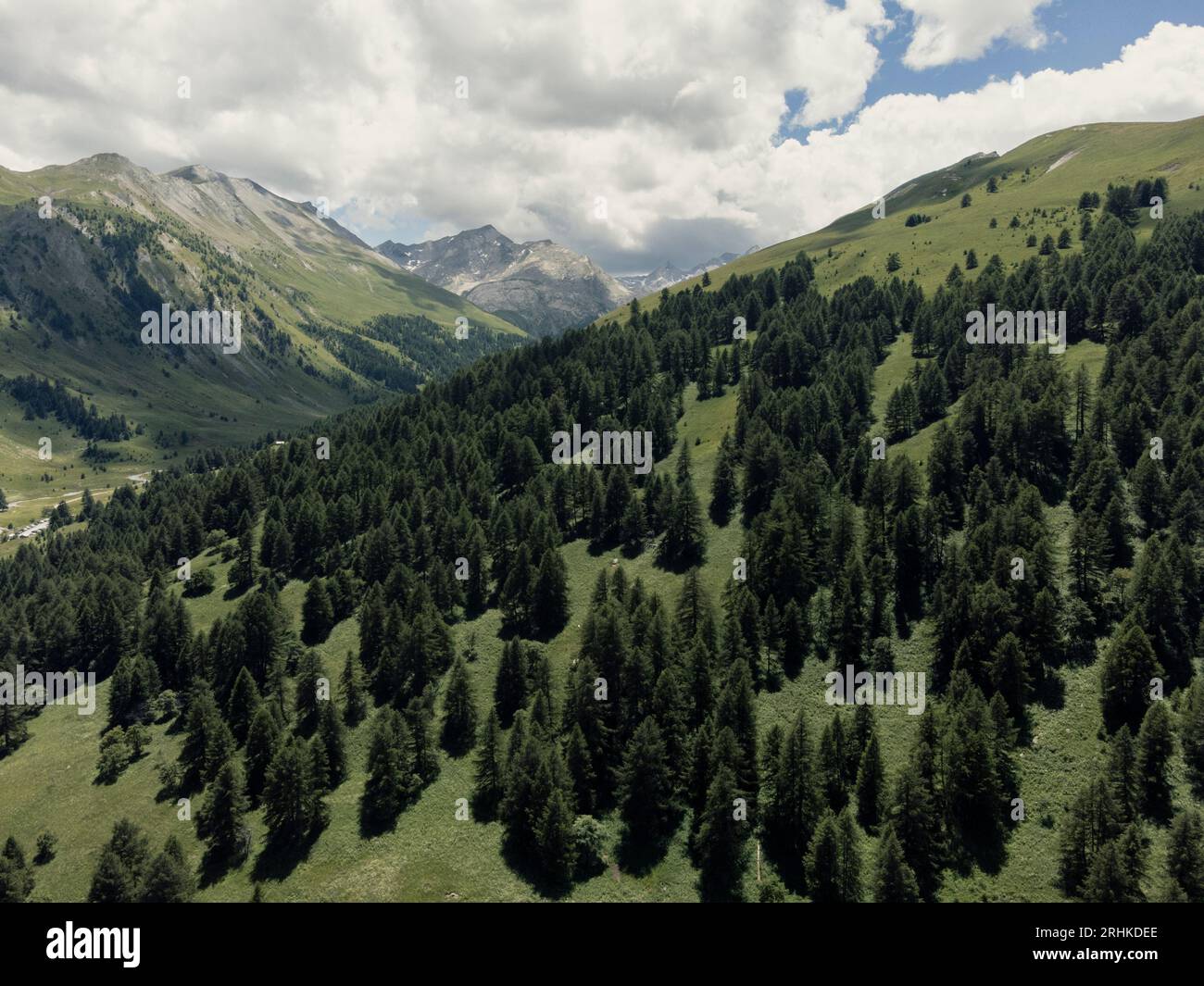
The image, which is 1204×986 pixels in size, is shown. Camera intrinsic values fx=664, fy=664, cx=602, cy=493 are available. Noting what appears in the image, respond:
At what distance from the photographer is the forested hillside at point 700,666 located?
229ft

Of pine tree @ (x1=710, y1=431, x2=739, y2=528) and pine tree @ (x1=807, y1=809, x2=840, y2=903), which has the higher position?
pine tree @ (x1=710, y1=431, x2=739, y2=528)

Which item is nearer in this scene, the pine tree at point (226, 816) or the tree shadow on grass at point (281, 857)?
the tree shadow on grass at point (281, 857)

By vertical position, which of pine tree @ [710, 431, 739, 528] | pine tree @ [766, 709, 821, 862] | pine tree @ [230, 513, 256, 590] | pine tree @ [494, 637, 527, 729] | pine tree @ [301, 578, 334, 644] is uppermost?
pine tree @ [710, 431, 739, 528]

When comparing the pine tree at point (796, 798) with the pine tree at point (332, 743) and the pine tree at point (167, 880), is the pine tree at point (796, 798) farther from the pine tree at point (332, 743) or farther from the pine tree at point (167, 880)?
the pine tree at point (167, 880)

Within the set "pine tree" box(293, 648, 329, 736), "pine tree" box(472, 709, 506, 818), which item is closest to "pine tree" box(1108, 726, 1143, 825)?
"pine tree" box(472, 709, 506, 818)

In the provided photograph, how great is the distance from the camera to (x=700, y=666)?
290 ft

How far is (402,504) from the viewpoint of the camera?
149375 mm

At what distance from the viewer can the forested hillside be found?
2753 inches

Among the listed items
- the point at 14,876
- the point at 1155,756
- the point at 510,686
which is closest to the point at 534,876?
the point at 510,686

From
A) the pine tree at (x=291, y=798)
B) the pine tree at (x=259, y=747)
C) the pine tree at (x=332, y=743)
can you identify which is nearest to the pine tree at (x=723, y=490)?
the pine tree at (x=332, y=743)

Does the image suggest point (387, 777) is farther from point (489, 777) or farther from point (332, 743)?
point (332, 743)

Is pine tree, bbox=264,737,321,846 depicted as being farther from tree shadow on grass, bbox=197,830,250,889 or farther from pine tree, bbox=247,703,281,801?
pine tree, bbox=247,703,281,801
